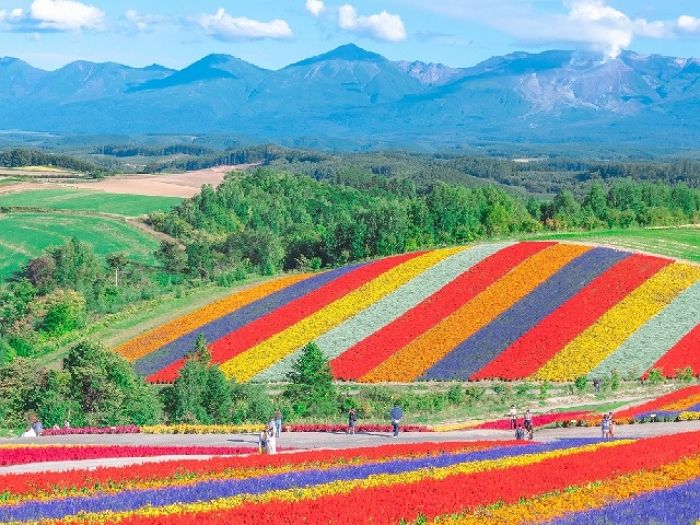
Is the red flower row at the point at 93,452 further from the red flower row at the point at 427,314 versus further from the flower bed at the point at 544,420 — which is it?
the red flower row at the point at 427,314

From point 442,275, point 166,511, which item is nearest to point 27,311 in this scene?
point 442,275

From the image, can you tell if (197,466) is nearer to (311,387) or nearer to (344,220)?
(311,387)

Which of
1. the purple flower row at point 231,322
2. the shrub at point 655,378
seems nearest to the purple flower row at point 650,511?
the shrub at point 655,378

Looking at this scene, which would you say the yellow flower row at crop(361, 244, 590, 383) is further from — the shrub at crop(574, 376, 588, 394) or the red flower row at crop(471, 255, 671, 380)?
the shrub at crop(574, 376, 588, 394)

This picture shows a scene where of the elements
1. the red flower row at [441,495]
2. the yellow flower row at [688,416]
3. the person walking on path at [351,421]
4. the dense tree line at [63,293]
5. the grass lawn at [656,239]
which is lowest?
the dense tree line at [63,293]

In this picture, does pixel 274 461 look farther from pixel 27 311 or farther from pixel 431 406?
pixel 27 311

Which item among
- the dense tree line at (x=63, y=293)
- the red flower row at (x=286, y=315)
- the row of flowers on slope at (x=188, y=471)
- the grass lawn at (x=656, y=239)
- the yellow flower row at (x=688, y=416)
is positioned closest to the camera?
the row of flowers on slope at (x=188, y=471)
